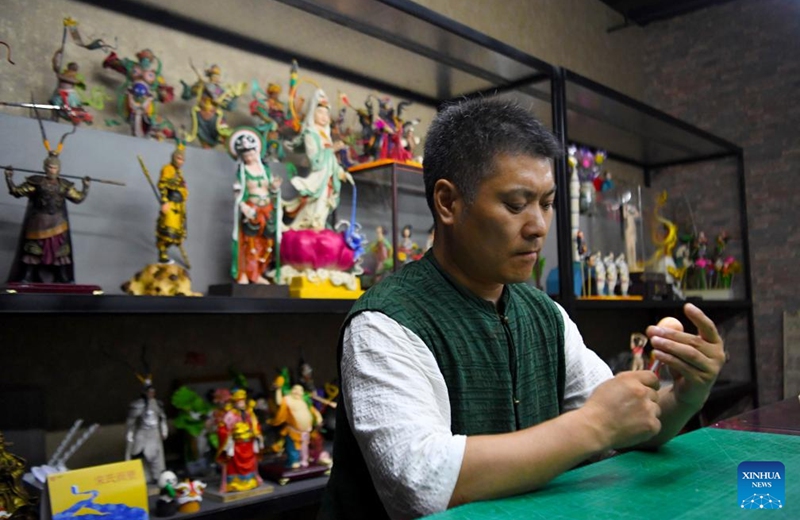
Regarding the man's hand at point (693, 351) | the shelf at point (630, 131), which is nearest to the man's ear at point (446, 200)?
the man's hand at point (693, 351)

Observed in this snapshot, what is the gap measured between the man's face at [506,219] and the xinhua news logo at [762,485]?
38cm

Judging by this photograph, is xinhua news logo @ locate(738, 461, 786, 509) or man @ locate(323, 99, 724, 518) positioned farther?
man @ locate(323, 99, 724, 518)

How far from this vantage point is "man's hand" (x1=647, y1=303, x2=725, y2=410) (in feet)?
3.06

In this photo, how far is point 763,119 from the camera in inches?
151

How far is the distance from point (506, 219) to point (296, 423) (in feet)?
3.39

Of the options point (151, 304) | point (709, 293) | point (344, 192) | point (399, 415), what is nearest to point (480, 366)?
point (399, 415)

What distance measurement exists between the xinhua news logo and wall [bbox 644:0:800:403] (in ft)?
11.4

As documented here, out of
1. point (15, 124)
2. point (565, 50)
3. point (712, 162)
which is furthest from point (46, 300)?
point (712, 162)

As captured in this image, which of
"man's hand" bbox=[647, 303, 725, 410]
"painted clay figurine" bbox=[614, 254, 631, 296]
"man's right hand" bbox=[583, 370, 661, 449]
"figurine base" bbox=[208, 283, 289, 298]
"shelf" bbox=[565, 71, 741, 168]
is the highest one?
"shelf" bbox=[565, 71, 741, 168]

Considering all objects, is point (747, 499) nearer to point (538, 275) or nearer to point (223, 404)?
point (223, 404)

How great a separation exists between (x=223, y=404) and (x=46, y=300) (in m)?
0.55

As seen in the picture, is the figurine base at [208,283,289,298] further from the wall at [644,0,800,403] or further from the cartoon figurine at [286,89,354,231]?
the wall at [644,0,800,403]

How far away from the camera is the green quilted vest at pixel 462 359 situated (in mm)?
918

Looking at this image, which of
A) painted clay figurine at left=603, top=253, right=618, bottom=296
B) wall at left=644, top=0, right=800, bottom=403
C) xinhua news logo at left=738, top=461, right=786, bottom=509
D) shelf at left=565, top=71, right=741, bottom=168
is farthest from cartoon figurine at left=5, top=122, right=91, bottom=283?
wall at left=644, top=0, right=800, bottom=403
